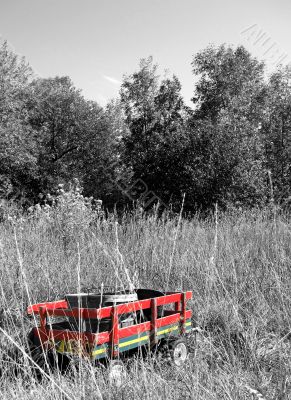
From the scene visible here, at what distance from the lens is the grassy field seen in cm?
246

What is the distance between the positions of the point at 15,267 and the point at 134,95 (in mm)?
22379

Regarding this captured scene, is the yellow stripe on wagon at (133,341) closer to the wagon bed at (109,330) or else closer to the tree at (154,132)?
the wagon bed at (109,330)

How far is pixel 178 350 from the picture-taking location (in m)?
3.57

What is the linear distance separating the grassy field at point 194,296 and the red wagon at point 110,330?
0.42ft

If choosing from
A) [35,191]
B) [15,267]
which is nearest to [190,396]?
[15,267]

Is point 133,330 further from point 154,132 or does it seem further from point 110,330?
point 154,132

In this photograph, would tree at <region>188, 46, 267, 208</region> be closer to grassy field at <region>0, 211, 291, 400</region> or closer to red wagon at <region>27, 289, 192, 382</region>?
grassy field at <region>0, 211, 291, 400</region>

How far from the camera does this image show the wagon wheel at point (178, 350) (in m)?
3.45

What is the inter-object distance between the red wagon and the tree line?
1385 cm

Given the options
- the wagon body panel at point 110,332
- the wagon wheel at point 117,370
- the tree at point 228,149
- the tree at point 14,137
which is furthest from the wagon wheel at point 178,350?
the tree at point 14,137

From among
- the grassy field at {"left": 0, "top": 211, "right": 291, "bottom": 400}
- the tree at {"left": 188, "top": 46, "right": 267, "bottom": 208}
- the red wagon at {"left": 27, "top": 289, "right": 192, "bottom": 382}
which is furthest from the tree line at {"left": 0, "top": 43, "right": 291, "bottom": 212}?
the red wagon at {"left": 27, "top": 289, "right": 192, "bottom": 382}

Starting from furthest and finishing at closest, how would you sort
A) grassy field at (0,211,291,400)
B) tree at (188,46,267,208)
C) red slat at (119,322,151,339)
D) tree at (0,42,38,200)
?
tree at (0,42,38,200) → tree at (188,46,267,208) → red slat at (119,322,151,339) → grassy field at (0,211,291,400)

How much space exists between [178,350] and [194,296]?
1269 mm

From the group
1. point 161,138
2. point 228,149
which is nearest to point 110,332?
point 228,149
